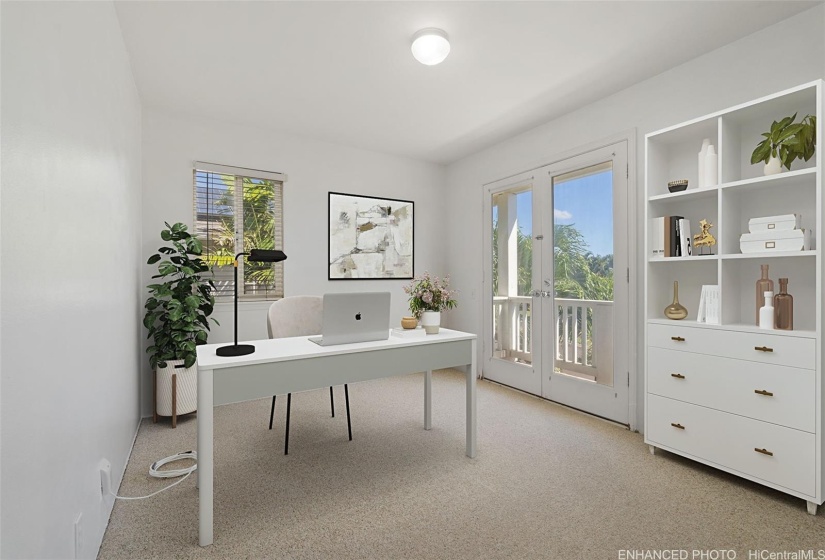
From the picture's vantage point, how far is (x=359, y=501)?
6.74 ft

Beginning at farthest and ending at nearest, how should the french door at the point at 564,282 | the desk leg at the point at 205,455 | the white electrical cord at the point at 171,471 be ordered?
the french door at the point at 564,282
the white electrical cord at the point at 171,471
the desk leg at the point at 205,455

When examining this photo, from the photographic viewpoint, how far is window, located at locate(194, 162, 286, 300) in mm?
3824

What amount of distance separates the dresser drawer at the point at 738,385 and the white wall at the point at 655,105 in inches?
21.3

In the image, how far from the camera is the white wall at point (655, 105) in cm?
232

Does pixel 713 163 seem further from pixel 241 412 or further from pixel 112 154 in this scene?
pixel 241 412

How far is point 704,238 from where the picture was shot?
251cm

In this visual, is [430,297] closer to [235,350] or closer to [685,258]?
[235,350]

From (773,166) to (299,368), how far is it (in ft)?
9.01

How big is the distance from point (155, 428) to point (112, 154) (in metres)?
2.11

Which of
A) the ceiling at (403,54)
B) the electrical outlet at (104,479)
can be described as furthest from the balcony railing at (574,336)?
the electrical outlet at (104,479)

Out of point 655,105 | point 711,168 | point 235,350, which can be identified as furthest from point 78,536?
point 655,105

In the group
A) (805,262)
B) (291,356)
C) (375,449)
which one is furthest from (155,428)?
(805,262)

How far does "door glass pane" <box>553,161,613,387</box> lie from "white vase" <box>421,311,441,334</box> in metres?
1.66

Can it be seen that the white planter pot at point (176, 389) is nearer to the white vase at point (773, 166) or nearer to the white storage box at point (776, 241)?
the white storage box at point (776, 241)
